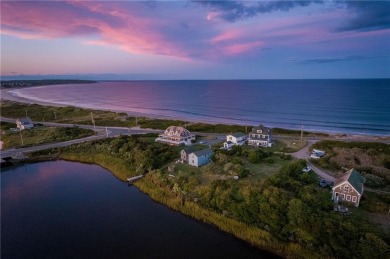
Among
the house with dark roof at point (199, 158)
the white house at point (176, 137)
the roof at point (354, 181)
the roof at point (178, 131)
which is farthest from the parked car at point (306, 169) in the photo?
the roof at point (178, 131)

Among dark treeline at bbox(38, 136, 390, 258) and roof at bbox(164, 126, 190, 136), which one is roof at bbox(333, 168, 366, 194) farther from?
roof at bbox(164, 126, 190, 136)

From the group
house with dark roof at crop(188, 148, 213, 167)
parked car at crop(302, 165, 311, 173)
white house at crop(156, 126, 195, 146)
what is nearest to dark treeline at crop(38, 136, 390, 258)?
parked car at crop(302, 165, 311, 173)

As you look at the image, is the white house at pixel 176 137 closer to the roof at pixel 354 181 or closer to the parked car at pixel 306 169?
the parked car at pixel 306 169

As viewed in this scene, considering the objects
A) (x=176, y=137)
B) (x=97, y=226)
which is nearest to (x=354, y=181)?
(x=97, y=226)

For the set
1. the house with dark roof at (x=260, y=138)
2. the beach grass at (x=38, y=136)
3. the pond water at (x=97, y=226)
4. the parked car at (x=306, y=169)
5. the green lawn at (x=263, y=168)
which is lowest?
the pond water at (x=97, y=226)

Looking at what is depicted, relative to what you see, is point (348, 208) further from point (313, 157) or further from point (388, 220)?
point (313, 157)

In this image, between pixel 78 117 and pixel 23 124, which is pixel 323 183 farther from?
pixel 78 117

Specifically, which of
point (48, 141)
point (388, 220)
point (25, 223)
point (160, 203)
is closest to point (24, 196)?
point (25, 223)
